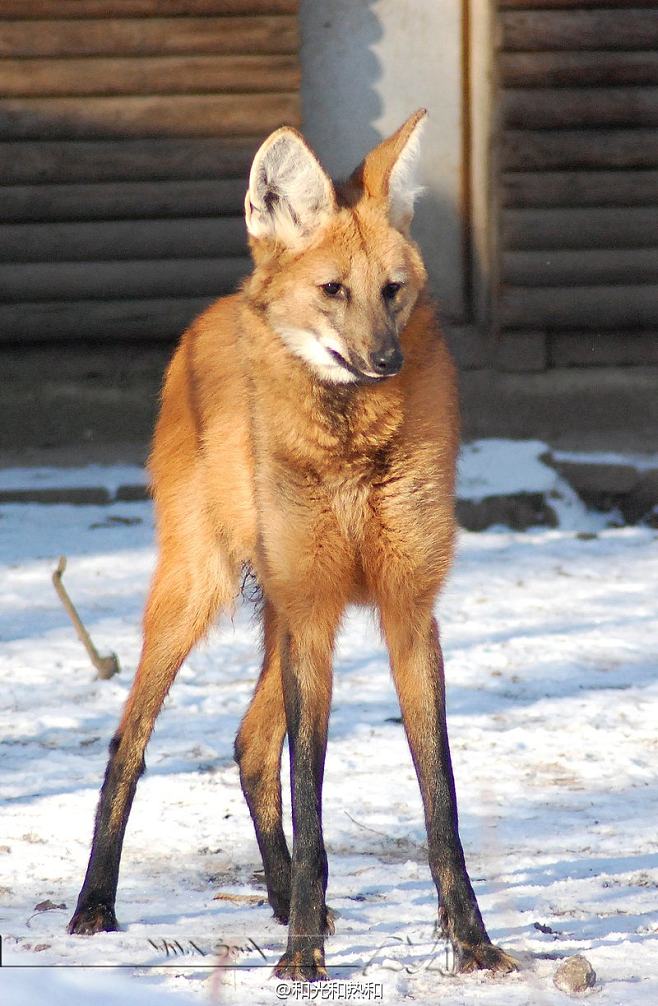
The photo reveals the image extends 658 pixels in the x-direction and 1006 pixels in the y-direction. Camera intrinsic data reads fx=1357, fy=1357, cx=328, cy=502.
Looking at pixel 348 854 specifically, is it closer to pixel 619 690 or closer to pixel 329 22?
pixel 619 690

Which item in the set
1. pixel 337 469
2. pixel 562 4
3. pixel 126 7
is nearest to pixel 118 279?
pixel 126 7

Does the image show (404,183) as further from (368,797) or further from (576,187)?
(576,187)

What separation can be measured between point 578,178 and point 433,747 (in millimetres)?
6103

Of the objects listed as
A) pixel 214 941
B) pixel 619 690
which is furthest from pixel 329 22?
pixel 214 941

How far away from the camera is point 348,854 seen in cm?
361

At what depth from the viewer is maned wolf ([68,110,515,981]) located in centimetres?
296

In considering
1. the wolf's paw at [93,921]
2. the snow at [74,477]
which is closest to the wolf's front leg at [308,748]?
the wolf's paw at [93,921]

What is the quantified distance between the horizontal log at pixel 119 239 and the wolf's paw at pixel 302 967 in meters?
5.95

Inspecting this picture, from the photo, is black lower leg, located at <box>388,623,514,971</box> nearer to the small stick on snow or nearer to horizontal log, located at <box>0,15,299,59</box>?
the small stick on snow

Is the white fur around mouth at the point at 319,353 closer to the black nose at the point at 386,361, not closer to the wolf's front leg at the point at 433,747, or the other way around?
the black nose at the point at 386,361

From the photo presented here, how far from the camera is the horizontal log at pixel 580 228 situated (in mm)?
8414

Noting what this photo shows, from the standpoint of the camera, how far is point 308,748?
2.99m

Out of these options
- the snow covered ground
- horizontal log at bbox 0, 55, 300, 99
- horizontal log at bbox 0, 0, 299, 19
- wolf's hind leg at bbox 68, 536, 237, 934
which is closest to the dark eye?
wolf's hind leg at bbox 68, 536, 237, 934

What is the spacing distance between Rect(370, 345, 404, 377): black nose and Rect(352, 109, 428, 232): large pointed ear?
40 cm
